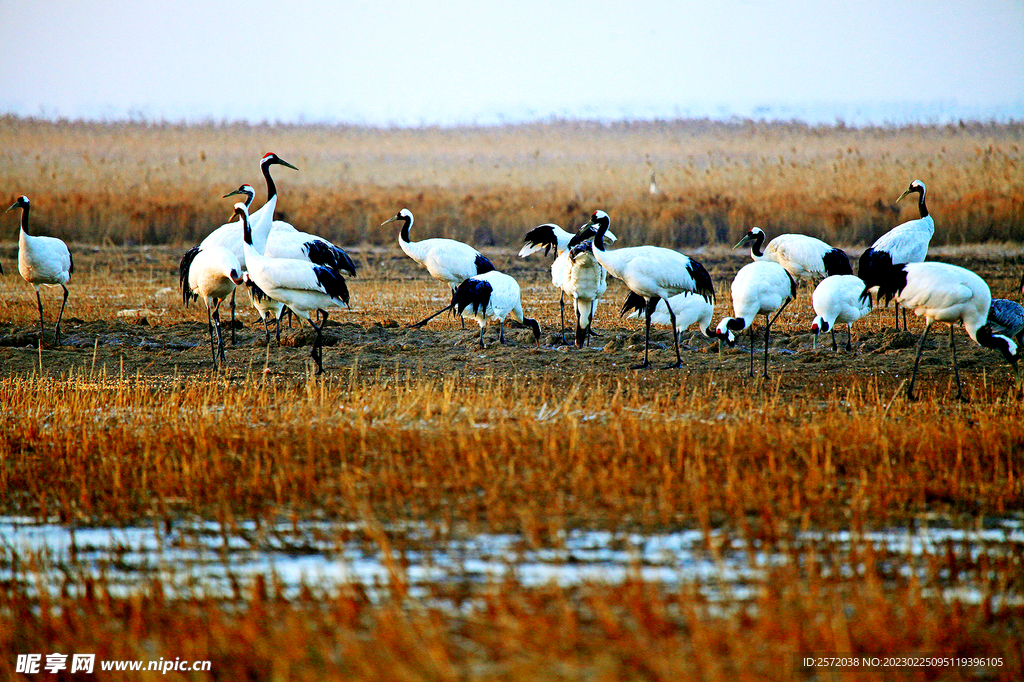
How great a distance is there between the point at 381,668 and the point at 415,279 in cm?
1488

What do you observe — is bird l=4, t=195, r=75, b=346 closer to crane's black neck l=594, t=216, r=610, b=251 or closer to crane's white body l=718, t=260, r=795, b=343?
crane's black neck l=594, t=216, r=610, b=251

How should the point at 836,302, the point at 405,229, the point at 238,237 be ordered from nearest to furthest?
the point at 836,302
the point at 238,237
the point at 405,229

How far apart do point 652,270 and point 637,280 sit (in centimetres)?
19

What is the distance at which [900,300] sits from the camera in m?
8.12

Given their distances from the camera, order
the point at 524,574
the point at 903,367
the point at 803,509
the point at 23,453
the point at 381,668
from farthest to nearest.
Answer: the point at 903,367 < the point at 23,453 < the point at 803,509 < the point at 524,574 < the point at 381,668

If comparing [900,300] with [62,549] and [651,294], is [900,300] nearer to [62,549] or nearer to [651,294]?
[651,294]

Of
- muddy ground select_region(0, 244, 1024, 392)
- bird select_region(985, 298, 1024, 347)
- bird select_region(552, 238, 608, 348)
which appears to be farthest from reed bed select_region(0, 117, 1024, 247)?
bird select_region(985, 298, 1024, 347)

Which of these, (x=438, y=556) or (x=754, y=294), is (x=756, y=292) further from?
(x=438, y=556)

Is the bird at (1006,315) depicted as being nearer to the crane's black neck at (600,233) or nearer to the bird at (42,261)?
the crane's black neck at (600,233)

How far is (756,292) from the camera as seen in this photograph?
376 inches

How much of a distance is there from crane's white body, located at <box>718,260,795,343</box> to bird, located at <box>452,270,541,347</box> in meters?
2.13

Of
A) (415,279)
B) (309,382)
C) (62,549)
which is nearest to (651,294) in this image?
(309,382)

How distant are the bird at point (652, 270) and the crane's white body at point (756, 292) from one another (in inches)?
15.2

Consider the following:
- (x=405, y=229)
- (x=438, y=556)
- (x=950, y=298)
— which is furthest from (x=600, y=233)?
(x=438, y=556)
